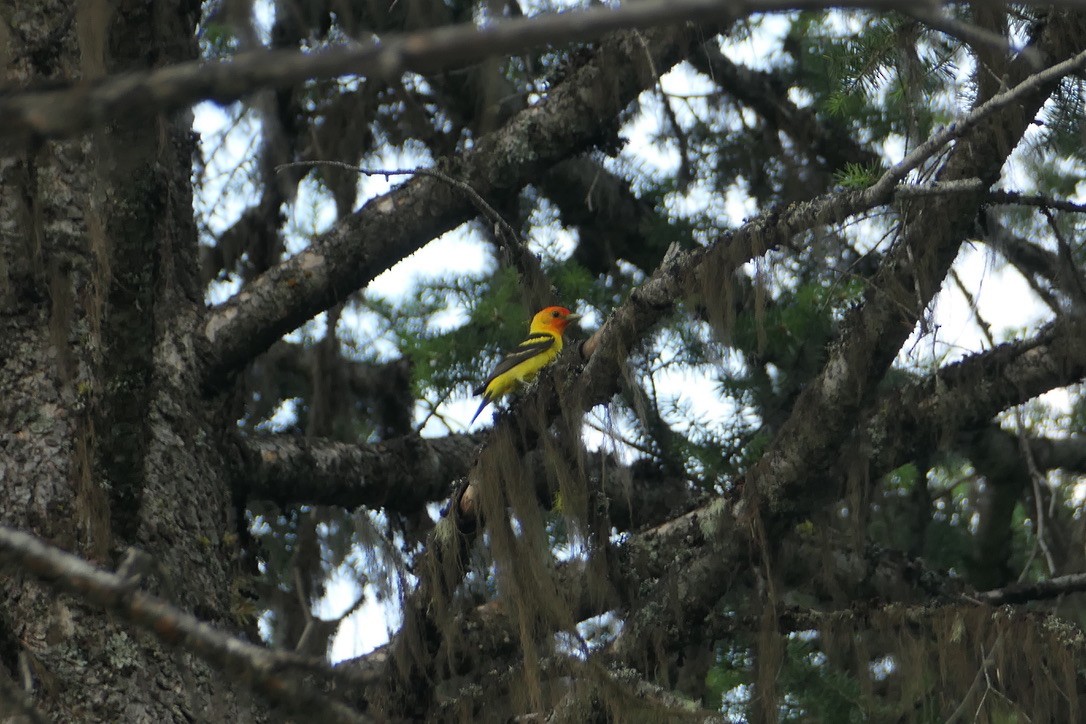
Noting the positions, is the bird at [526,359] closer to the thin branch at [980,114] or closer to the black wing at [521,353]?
the black wing at [521,353]

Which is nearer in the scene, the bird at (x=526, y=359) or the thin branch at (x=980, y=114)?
the thin branch at (x=980, y=114)

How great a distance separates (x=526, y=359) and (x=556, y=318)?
26 centimetres

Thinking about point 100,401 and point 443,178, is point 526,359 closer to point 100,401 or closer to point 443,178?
point 443,178

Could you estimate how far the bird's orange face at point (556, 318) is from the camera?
4480mm

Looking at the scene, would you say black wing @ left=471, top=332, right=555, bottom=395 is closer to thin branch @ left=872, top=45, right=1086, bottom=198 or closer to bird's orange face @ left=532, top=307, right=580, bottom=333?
bird's orange face @ left=532, top=307, right=580, bottom=333

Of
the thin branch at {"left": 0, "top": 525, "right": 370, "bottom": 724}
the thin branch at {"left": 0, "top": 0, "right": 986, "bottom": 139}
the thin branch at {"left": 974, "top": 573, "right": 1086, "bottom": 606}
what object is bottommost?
the thin branch at {"left": 0, "top": 525, "right": 370, "bottom": 724}

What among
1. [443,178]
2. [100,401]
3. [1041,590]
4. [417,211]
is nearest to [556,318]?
[417,211]

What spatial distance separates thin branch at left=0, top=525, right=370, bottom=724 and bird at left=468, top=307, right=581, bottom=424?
3.21 m

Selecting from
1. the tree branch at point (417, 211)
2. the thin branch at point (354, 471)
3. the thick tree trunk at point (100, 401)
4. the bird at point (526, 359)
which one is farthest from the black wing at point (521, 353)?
the thick tree trunk at point (100, 401)

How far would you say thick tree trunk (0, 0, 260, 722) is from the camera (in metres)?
2.59

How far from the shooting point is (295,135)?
5.54 meters

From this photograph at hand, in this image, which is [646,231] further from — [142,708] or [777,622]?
[142,708]

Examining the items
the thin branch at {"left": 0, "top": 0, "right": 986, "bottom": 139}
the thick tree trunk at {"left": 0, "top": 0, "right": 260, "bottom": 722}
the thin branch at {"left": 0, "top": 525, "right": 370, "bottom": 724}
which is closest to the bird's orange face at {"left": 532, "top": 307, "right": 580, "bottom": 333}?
Answer: the thick tree trunk at {"left": 0, "top": 0, "right": 260, "bottom": 722}

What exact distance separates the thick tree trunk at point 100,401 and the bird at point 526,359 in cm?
164
